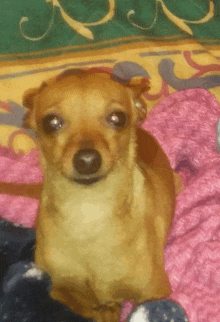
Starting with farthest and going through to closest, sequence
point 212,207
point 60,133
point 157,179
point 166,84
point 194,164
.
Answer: point 166,84
point 194,164
point 157,179
point 212,207
point 60,133

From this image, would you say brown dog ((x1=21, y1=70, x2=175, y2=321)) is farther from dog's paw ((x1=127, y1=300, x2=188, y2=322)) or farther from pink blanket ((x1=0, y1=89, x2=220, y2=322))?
dog's paw ((x1=127, y1=300, x2=188, y2=322))

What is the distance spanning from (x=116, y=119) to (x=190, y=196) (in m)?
0.84

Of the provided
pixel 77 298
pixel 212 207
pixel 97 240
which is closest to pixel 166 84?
pixel 212 207

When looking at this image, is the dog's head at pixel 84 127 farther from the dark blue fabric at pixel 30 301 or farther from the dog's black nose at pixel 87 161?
the dark blue fabric at pixel 30 301

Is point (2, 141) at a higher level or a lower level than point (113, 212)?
lower

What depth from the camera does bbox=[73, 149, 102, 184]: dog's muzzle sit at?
1488mm

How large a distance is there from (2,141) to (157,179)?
1.11 meters

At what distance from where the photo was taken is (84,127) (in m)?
1.63

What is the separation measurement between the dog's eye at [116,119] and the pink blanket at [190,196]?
29.5 inches

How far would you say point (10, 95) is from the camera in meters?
2.50

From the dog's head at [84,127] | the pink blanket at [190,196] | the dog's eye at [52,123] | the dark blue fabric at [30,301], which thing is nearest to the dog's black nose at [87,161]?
the dog's head at [84,127]

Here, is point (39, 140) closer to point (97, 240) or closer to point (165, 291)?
point (97, 240)

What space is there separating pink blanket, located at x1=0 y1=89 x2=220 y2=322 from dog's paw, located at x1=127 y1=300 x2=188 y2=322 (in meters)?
0.25

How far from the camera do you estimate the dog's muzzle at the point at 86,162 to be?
1.49 meters
